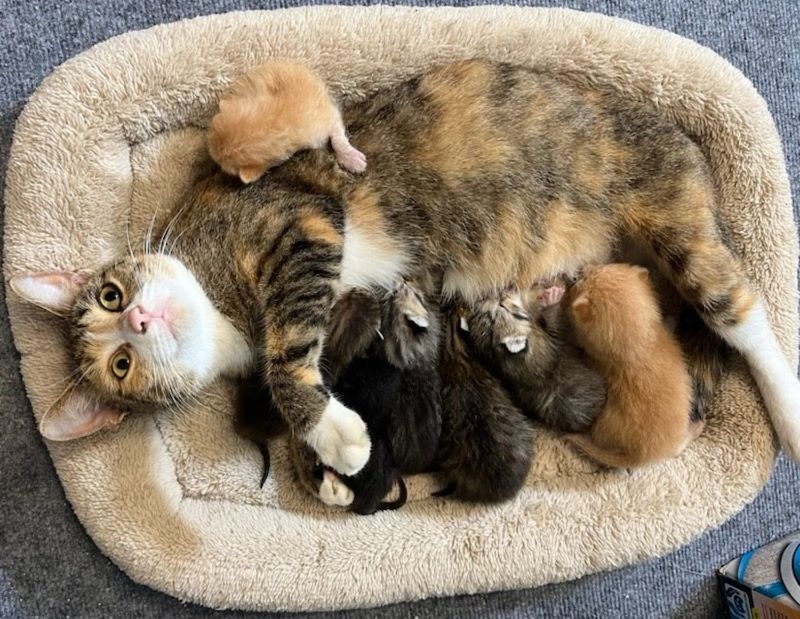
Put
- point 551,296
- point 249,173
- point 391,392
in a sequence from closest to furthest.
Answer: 1. point 249,173
2. point 391,392
3. point 551,296

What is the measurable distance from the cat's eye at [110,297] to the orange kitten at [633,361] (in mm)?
821

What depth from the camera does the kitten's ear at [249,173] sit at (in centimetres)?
130

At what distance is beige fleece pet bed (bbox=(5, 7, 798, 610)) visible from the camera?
4.68 ft

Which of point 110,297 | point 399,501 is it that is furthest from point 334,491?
point 110,297

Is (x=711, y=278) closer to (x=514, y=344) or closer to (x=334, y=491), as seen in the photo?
(x=514, y=344)

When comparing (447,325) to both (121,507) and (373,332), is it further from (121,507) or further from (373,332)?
(121,507)

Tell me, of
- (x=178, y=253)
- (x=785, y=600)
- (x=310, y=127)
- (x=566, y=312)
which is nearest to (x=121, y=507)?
(x=178, y=253)

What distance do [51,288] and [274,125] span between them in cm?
49

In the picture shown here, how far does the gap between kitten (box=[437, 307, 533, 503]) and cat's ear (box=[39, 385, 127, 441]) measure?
24.2 inches

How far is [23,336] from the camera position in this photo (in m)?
1.42

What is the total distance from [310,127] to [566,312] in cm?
60

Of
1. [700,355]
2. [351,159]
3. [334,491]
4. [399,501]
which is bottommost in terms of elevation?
[399,501]

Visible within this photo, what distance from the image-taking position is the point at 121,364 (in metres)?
1.28

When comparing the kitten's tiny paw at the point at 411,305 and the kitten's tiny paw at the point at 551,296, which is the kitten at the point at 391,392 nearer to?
the kitten's tiny paw at the point at 411,305
